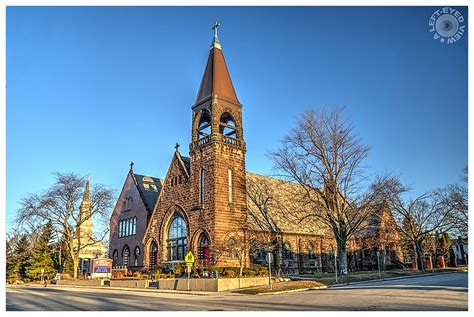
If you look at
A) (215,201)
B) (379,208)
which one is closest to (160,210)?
(215,201)

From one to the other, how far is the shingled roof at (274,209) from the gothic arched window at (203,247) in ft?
13.9

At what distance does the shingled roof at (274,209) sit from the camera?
→ 137ft

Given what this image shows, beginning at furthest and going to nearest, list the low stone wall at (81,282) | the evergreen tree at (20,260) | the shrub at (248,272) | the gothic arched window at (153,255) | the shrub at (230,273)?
the evergreen tree at (20,260) → the gothic arched window at (153,255) → the low stone wall at (81,282) → the shrub at (248,272) → the shrub at (230,273)

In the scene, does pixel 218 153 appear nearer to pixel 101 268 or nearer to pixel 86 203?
pixel 101 268

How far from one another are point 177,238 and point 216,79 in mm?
15767

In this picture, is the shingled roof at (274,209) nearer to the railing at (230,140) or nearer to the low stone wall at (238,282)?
the railing at (230,140)

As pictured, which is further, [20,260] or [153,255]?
[20,260]

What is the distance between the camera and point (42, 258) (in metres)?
58.7

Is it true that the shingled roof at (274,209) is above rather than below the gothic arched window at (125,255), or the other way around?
above

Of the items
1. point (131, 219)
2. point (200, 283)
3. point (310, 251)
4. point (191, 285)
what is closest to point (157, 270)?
point (191, 285)

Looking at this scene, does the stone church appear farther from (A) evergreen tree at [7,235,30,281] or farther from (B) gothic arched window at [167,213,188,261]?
(A) evergreen tree at [7,235,30,281]

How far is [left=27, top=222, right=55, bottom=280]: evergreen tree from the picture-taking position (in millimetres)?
57500

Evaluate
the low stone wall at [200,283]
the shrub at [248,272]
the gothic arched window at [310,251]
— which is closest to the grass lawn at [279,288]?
the low stone wall at [200,283]

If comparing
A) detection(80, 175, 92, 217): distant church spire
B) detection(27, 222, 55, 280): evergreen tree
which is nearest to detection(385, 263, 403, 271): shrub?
detection(80, 175, 92, 217): distant church spire
